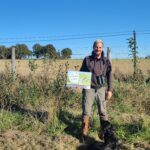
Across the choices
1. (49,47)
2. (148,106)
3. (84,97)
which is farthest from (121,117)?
(49,47)

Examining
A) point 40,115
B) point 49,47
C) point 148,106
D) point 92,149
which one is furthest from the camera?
point 49,47

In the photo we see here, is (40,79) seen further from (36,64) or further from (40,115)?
(40,115)

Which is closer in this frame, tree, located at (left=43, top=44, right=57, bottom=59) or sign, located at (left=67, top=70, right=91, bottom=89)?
sign, located at (left=67, top=70, right=91, bottom=89)

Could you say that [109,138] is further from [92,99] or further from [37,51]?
[37,51]

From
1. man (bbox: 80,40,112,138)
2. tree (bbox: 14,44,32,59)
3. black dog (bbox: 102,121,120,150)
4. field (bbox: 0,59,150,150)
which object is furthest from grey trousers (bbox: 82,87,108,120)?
tree (bbox: 14,44,32,59)

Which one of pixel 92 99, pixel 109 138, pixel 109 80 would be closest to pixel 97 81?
pixel 109 80

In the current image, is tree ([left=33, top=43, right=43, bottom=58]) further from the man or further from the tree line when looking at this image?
the man

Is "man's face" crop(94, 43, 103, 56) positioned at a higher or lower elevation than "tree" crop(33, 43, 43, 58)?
lower
